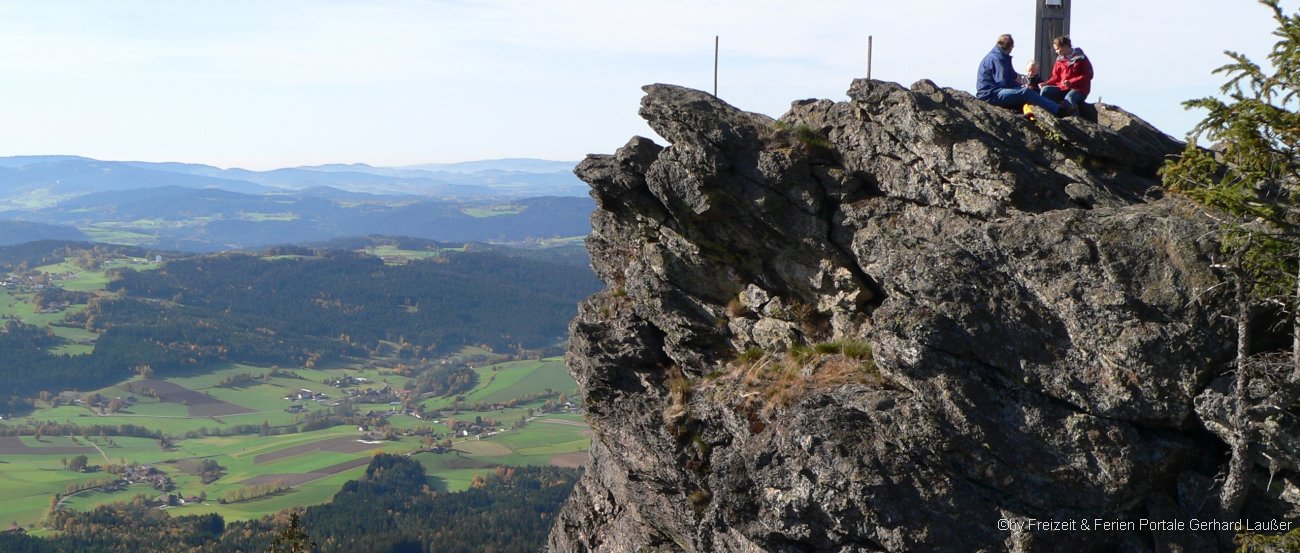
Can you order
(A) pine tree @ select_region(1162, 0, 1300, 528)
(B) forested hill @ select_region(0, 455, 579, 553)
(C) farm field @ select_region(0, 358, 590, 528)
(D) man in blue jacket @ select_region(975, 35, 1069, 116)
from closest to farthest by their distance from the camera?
(A) pine tree @ select_region(1162, 0, 1300, 528) < (D) man in blue jacket @ select_region(975, 35, 1069, 116) < (B) forested hill @ select_region(0, 455, 579, 553) < (C) farm field @ select_region(0, 358, 590, 528)

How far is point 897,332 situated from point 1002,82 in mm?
6723

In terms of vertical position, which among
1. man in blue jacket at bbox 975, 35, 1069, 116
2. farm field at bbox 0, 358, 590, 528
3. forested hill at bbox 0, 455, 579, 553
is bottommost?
farm field at bbox 0, 358, 590, 528

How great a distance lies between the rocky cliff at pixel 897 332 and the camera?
14.5 meters

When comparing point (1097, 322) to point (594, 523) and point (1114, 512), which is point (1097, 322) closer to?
point (1114, 512)

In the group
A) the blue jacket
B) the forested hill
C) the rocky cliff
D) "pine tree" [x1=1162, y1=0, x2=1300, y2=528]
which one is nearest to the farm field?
the forested hill

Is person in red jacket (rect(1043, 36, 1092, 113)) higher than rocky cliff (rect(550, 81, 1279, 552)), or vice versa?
person in red jacket (rect(1043, 36, 1092, 113))

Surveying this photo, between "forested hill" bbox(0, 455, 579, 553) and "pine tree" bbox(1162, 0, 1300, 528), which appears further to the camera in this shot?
"forested hill" bbox(0, 455, 579, 553)

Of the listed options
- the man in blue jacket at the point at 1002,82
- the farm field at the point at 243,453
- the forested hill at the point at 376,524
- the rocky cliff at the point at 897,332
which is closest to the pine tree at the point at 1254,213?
the rocky cliff at the point at 897,332

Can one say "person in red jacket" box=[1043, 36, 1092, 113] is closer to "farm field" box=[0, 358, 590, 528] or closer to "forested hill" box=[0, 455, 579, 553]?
"forested hill" box=[0, 455, 579, 553]

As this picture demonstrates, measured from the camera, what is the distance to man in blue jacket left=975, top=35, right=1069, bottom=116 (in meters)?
19.0

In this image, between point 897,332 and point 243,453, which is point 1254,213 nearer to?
point 897,332

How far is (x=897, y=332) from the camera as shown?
15.4 metres

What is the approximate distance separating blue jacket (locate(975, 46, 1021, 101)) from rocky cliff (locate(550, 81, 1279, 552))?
730 millimetres

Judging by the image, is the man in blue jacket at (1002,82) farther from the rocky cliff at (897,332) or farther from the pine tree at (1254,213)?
the pine tree at (1254,213)
